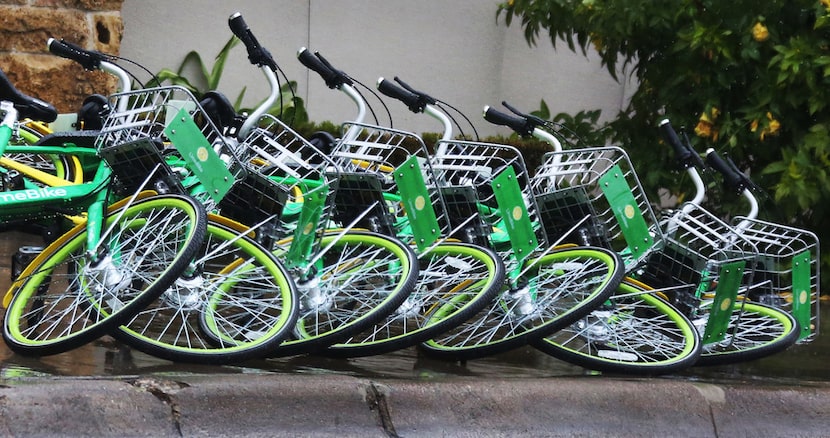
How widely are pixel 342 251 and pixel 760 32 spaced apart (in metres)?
3.42

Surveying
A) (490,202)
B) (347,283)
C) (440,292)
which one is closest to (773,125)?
(490,202)

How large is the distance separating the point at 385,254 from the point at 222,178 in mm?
766

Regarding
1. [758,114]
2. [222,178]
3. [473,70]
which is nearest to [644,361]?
[222,178]

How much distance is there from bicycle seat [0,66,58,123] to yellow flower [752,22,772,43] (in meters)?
4.19

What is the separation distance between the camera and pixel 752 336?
5336 mm

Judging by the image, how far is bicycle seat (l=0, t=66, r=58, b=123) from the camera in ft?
14.3

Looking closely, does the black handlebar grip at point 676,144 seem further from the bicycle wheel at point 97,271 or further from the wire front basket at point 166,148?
the bicycle wheel at point 97,271

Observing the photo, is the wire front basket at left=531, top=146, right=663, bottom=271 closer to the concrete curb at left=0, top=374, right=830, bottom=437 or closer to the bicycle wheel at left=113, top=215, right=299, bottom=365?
the concrete curb at left=0, top=374, right=830, bottom=437

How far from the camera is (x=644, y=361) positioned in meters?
4.83

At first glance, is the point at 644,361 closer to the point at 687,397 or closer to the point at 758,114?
the point at 687,397

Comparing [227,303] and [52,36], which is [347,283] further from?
[52,36]

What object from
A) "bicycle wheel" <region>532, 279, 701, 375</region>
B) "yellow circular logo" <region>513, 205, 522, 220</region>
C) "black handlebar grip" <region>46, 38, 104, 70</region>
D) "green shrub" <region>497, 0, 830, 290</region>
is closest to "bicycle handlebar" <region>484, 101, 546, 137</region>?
"yellow circular logo" <region>513, 205, 522, 220</region>

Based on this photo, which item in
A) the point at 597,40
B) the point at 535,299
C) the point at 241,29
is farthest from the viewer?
the point at 597,40

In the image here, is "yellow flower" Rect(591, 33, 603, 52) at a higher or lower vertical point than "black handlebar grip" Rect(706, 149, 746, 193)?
higher
